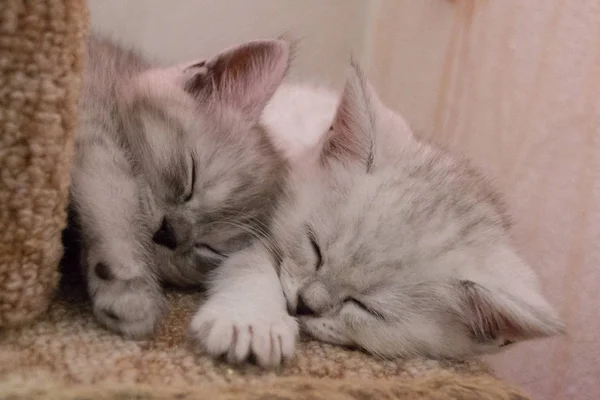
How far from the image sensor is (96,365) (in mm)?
539

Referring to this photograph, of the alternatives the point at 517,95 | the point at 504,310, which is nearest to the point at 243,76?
the point at 504,310

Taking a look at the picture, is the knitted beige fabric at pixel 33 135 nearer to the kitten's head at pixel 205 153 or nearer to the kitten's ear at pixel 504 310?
the kitten's head at pixel 205 153

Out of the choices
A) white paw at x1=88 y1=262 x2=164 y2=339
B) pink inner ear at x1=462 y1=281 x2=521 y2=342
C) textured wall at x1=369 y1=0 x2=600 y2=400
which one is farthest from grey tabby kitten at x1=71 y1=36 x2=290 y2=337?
textured wall at x1=369 y1=0 x2=600 y2=400

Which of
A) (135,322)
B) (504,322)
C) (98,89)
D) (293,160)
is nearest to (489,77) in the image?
(293,160)

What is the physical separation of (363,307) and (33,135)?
0.43 meters

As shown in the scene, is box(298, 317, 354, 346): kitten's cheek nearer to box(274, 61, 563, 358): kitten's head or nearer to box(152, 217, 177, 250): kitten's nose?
box(274, 61, 563, 358): kitten's head

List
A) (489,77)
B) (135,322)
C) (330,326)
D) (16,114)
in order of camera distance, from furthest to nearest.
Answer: (489,77) < (330,326) < (135,322) < (16,114)

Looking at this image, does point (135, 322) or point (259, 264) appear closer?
point (135, 322)

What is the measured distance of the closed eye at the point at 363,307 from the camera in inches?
29.1

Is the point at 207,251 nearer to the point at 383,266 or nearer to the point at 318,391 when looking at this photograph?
the point at 383,266

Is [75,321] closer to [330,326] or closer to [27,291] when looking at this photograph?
[27,291]

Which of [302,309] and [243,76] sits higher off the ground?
[243,76]

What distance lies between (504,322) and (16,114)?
0.57 metres

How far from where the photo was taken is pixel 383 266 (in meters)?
0.74
